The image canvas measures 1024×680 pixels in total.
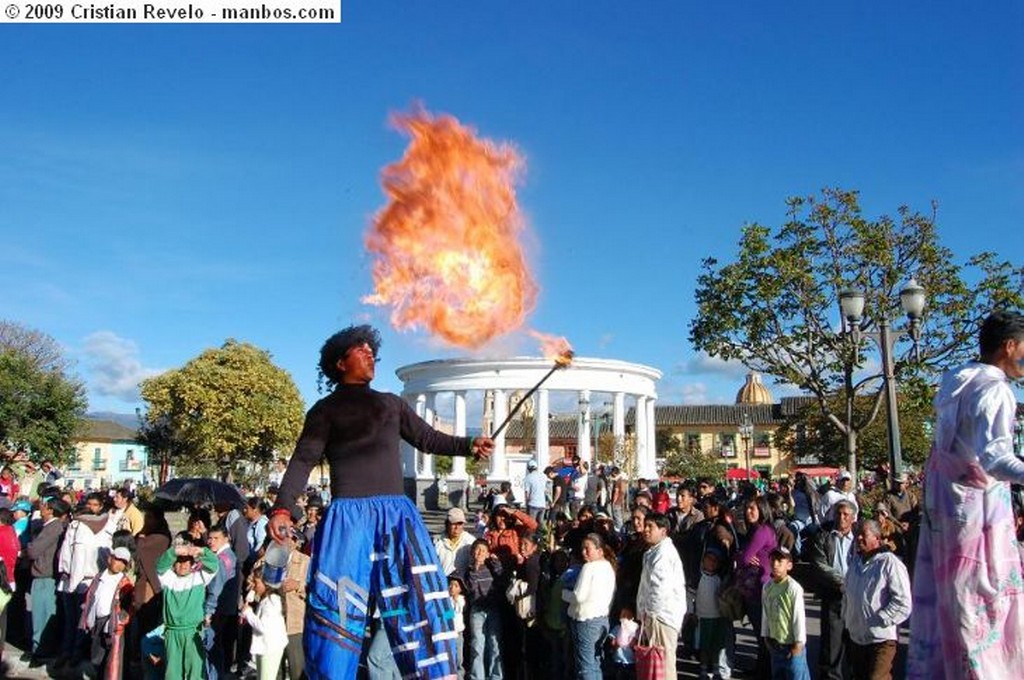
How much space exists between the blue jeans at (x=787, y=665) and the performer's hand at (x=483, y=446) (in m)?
4.47

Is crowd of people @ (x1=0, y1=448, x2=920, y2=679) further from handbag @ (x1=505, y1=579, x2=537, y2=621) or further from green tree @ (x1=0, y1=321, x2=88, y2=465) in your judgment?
green tree @ (x1=0, y1=321, x2=88, y2=465)

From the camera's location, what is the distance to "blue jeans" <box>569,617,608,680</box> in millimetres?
8609

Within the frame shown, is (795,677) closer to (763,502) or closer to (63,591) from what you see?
(763,502)

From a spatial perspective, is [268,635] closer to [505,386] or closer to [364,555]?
[364,555]

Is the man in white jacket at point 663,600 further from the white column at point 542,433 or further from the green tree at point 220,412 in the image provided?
the green tree at point 220,412

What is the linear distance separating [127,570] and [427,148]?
5573 millimetres

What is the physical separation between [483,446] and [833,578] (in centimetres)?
539

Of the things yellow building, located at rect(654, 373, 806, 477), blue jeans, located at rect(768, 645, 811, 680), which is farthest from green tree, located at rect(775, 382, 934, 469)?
blue jeans, located at rect(768, 645, 811, 680)

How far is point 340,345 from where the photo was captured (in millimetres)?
→ 5387

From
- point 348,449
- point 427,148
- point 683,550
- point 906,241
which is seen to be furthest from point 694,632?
point 906,241

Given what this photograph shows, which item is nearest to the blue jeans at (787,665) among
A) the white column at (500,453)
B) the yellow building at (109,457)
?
the white column at (500,453)

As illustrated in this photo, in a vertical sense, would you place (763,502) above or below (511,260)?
below

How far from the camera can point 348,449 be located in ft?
16.7

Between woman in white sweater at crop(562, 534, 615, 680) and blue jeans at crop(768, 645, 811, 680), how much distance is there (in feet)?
5.07
